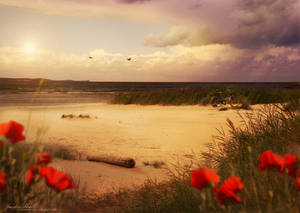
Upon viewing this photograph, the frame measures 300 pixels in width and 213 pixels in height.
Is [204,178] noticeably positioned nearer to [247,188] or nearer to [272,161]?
[272,161]

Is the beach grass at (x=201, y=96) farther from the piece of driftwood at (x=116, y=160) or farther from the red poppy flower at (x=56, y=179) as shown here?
the red poppy flower at (x=56, y=179)

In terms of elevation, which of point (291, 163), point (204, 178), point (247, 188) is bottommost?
point (247, 188)

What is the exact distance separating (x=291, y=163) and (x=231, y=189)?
1.30 feet

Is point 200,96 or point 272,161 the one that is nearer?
point 272,161

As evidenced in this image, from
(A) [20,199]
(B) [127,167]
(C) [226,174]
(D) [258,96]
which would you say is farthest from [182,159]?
(D) [258,96]

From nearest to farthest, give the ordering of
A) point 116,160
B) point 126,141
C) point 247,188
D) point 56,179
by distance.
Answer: point 56,179 → point 247,188 → point 116,160 → point 126,141

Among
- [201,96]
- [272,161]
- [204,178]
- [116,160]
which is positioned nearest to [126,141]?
[116,160]

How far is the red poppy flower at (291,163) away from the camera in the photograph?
1477 millimetres

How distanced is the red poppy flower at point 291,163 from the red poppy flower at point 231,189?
1.04 feet

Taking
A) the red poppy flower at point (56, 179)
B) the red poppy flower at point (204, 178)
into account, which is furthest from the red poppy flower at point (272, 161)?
the red poppy flower at point (56, 179)

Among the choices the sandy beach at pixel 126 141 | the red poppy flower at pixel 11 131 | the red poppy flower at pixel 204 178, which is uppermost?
the red poppy flower at pixel 11 131

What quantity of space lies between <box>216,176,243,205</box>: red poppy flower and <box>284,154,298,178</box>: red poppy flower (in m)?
0.32

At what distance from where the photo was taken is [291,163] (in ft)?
4.86

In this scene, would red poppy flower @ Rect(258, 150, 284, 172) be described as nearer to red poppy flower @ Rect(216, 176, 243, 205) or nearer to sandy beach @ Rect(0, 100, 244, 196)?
red poppy flower @ Rect(216, 176, 243, 205)
